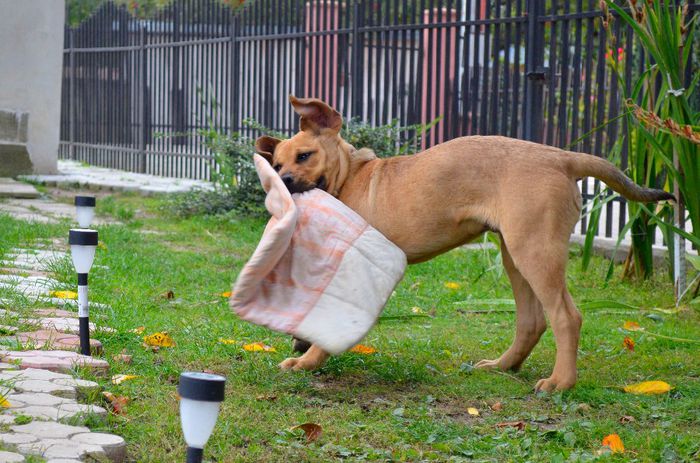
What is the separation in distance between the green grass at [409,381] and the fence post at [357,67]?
14.2ft

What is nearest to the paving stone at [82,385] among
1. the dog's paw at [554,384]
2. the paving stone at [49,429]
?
the paving stone at [49,429]

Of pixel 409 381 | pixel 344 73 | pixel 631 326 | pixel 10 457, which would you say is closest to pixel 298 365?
pixel 409 381

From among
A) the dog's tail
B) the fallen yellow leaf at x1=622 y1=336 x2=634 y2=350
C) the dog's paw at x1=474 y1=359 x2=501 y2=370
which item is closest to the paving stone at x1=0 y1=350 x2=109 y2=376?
the dog's paw at x1=474 y1=359 x2=501 y2=370

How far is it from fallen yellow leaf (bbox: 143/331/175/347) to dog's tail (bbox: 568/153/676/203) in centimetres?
227

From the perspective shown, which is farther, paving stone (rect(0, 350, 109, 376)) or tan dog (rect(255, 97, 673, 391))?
tan dog (rect(255, 97, 673, 391))

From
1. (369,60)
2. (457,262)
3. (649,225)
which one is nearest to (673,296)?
(649,225)

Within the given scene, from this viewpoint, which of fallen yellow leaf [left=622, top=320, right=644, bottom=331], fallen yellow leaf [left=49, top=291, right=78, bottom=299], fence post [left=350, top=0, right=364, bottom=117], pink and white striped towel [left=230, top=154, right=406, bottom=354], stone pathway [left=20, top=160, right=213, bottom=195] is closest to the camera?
pink and white striped towel [left=230, top=154, right=406, bottom=354]

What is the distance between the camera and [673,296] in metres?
7.04

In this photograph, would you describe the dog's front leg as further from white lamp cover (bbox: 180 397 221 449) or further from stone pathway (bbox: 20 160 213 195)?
stone pathway (bbox: 20 160 213 195)

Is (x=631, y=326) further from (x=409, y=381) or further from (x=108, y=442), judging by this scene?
(x=108, y=442)

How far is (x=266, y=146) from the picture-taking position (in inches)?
206

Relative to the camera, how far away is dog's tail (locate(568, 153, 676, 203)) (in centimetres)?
481

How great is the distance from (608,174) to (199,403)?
2.88 m

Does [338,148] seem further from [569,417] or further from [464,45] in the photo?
[464,45]
